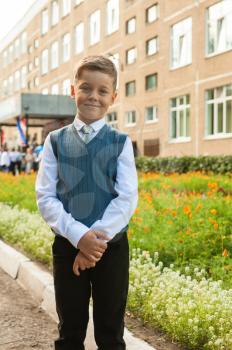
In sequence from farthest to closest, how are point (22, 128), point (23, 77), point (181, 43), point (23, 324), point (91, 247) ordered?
point (23, 77)
point (22, 128)
point (181, 43)
point (23, 324)
point (91, 247)

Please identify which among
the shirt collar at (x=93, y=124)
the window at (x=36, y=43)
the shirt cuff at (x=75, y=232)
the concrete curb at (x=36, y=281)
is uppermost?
the window at (x=36, y=43)

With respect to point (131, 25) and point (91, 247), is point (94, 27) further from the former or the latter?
point (91, 247)

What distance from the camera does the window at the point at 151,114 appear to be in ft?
95.5

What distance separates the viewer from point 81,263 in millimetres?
2527

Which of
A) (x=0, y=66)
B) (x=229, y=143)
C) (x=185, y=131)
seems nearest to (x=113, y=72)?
(x=229, y=143)

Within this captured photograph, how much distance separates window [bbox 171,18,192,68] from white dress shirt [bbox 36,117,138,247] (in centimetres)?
2265

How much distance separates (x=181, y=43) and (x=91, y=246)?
2438 centimetres

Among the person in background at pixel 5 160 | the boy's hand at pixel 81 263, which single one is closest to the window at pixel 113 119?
the person in background at pixel 5 160

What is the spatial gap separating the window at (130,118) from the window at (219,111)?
897 cm

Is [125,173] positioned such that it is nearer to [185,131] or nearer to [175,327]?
[175,327]

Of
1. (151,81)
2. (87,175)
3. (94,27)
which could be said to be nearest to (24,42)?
(94,27)

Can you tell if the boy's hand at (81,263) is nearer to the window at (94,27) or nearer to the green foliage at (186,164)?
the green foliage at (186,164)

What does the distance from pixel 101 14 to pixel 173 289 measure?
114ft

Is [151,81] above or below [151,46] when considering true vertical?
below
